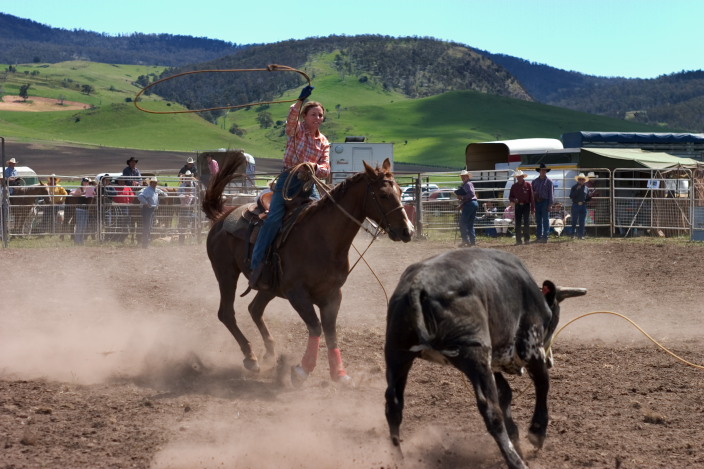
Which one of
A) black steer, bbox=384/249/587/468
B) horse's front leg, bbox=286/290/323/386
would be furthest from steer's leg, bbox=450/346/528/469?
horse's front leg, bbox=286/290/323/386

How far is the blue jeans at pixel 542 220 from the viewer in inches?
734

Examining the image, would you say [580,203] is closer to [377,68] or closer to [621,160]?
[621,160]

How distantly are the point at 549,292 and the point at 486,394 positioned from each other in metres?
1.36

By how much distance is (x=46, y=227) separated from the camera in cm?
1911

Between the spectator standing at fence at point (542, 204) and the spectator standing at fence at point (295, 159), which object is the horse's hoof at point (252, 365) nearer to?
the spectator standing at fence at point (295, 159)

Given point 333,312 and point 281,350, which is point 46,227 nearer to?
point 281,350

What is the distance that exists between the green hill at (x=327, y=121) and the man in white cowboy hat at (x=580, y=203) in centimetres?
6370

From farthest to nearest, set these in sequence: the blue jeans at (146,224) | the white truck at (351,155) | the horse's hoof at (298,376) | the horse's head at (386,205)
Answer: the white truck at (351,155)
the blue jeans at (146,224)
the horse's hoof at (298,376)
the horse's head at (386,205)

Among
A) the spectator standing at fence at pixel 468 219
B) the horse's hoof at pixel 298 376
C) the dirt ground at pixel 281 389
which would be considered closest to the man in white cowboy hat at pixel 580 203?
the spectator standing at fence at pixel 468 219

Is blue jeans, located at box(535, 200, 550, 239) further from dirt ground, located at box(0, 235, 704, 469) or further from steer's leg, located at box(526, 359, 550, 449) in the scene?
steer's leg, located at box(526, 359, 550, 449)

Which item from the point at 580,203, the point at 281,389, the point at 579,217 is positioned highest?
the point at 580,203

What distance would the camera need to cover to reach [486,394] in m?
4.61

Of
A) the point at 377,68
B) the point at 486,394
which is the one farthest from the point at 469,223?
the point at 377,68

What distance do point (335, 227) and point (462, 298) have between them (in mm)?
3003
